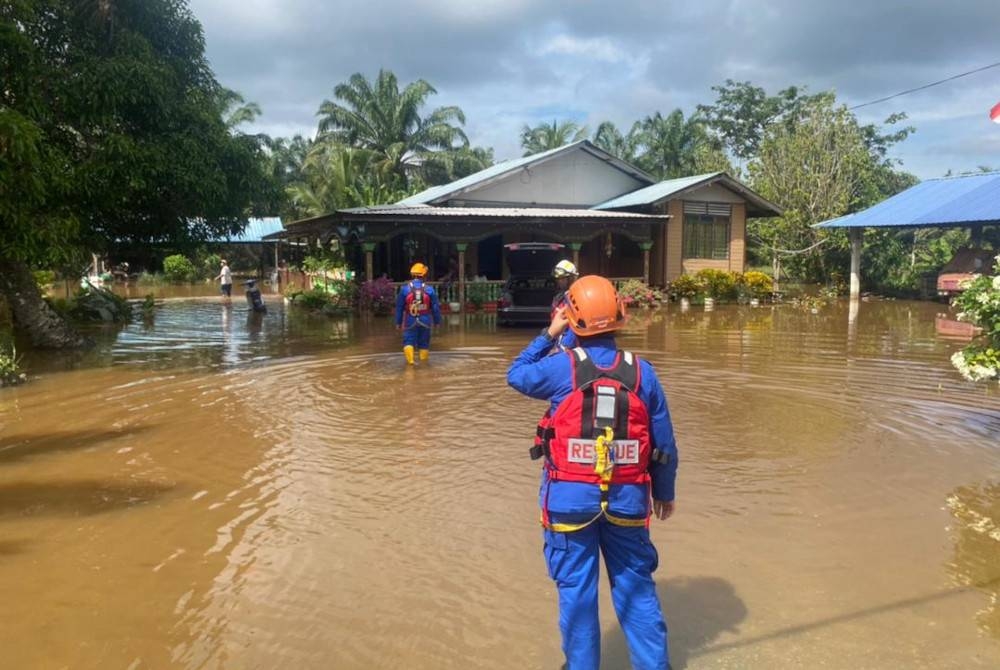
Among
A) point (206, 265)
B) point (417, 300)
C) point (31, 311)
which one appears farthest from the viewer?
point (206, 265)

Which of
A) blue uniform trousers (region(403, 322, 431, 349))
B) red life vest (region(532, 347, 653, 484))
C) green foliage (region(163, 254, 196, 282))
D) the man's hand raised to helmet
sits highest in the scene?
green foliage (region(163, 254, 196, 282))

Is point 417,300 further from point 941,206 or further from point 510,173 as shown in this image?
point 941,206

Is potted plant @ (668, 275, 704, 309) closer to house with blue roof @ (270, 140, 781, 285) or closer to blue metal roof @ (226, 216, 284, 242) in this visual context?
house with blue roof @ (270, 140, 781, 285)

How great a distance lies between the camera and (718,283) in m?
23.0

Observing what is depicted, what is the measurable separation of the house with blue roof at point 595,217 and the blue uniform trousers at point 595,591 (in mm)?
18550

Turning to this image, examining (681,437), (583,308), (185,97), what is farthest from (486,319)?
(583,308)

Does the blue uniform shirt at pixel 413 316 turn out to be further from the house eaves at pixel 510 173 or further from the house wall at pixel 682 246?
the house wall at pixel 682 246

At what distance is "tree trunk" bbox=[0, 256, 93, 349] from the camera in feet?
41.8

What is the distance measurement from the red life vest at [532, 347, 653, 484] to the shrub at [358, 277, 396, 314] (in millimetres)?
16753

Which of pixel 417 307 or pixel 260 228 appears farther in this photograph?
pixel 260 228

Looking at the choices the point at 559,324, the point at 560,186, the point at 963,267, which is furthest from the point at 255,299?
the point at 963,267

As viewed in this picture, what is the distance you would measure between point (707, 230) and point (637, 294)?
488 centimetres

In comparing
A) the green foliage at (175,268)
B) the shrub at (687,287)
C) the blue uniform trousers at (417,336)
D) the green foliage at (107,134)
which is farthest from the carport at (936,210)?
the green foliage at (175,268)

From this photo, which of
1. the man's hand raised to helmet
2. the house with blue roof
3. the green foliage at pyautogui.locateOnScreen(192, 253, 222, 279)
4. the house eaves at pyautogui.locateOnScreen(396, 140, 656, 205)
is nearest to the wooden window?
the house with blue roof
